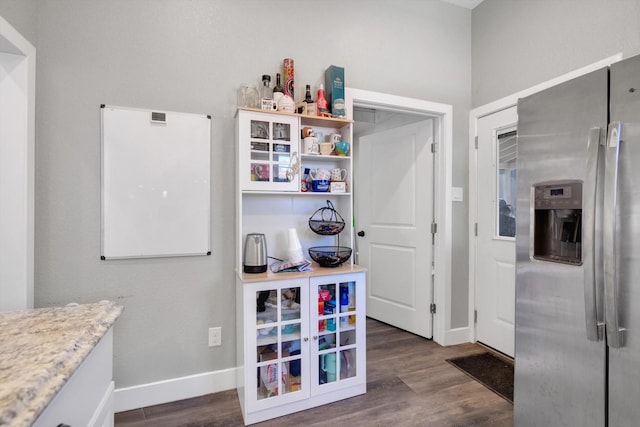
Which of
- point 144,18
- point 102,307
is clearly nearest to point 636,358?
point 102,307

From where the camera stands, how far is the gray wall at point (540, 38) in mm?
1945

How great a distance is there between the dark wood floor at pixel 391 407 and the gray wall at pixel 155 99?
0.22 meters

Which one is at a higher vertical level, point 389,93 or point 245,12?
point 245,12

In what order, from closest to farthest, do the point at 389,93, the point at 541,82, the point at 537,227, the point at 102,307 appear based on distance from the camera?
the point at 102,307 → the point at 537,227 → the point at 541,82 → the point at 389,93

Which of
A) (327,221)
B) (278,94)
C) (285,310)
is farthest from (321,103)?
(285,310)

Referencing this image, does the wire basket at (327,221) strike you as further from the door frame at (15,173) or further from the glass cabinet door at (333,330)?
the door frame at (15,173)

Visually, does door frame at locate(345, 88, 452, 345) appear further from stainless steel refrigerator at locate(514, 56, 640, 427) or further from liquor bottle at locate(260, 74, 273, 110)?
liquor bottle at locate(260, 74, 273, 110)

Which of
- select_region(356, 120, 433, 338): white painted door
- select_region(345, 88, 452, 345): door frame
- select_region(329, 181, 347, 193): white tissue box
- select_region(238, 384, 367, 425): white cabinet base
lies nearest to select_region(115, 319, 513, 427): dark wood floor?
select_region(238, 384, 367, 425): white cabinet base

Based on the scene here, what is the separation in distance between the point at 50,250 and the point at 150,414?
1108 millimetres

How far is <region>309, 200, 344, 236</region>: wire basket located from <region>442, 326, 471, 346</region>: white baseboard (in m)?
1.49

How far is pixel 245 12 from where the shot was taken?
2186 millimetres

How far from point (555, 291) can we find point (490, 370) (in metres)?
1.28

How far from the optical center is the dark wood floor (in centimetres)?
184

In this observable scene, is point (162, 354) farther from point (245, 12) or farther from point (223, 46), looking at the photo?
point (245, 12)
